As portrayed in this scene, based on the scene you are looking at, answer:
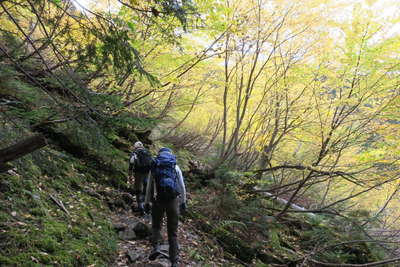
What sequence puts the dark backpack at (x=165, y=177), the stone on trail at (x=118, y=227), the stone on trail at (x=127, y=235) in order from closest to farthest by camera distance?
the dark backpack at (x=165, y=177) → the stone on trail at (x=127, y=235) → the stone on trail at (x=118, y=227)

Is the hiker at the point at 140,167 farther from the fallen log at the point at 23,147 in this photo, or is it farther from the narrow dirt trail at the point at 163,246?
the fallen log at the point at 23,147

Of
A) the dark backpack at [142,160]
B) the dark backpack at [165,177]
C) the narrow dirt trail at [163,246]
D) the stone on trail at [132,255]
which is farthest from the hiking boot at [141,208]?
the dark backpack at [165,177]

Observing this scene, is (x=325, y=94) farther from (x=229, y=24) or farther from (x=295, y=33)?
(x=229, y=24)

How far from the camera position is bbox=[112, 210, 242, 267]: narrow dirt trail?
4.41 metres

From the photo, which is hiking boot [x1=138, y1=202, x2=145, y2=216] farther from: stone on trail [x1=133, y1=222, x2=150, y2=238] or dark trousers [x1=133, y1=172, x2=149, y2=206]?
stone on trail [x1=133, y1=222, x2=150, y2=238]

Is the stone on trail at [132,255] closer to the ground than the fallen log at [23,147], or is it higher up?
closer to the ground

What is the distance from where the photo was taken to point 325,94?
748 centimetres

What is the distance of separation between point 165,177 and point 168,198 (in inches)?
15.0

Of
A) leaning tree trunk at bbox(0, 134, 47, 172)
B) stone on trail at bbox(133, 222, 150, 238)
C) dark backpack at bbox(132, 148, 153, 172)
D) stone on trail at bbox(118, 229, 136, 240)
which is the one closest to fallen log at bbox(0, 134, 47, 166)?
leaning tree trunk at bbox(0, 134, 47, 172)

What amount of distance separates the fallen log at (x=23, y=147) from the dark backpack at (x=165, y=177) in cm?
201

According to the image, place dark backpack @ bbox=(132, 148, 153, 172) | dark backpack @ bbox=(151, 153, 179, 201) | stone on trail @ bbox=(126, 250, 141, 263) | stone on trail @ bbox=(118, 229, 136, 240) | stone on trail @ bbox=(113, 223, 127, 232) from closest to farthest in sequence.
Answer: dark backpack @ bbox=(151, 153, 179, 201), stone on trail @ bbox=(126, 250, 141, 263), stone on trail @ bbox=(118, 229, 136, 240), stone on trail @ bbox=(113, 223, 127, 232), dark backpack @ bbox=(132, 148, 153, 172)

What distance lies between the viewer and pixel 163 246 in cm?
491

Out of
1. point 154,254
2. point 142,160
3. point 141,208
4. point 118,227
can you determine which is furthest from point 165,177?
point 141,208

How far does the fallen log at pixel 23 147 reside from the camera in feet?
8.53
